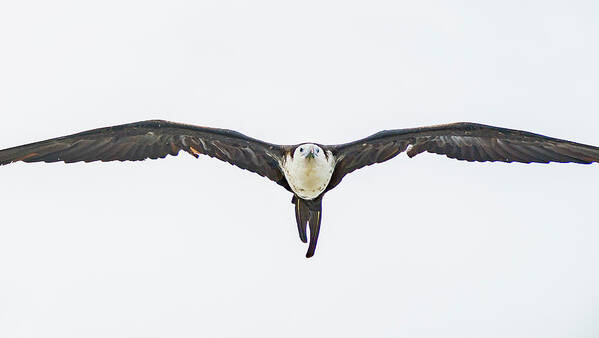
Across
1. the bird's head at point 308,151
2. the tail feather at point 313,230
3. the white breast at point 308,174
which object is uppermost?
the bird's head at point 308,151

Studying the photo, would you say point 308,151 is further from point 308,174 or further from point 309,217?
point 309,217

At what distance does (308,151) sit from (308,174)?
353 mm

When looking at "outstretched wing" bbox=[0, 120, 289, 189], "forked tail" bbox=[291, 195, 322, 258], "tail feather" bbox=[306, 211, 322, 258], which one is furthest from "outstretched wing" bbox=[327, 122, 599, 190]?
"outstretched wing" bbox=[0, 120, 289, 189]

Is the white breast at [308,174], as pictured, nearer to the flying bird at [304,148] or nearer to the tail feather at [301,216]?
the flying bird at [304,148]

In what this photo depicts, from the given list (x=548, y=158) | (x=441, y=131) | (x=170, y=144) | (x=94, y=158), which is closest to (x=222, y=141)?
(x=170, y=144)

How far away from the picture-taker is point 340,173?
1883 centimetres

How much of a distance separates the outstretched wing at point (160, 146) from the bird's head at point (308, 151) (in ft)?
1.43

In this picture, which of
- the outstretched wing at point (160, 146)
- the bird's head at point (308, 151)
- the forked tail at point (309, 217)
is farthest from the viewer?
the forked tail at point (309, 217)

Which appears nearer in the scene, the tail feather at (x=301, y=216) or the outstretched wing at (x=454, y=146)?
the outstretched wing at (x=454, y=146)

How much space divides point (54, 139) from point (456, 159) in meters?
5.98

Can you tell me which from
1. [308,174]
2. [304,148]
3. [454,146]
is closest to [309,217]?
[308,174]

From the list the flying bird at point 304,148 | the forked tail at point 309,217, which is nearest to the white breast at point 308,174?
the flying bird at point 304,148

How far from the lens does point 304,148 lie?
18.3 meters

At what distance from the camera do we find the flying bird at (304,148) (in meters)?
18.4
